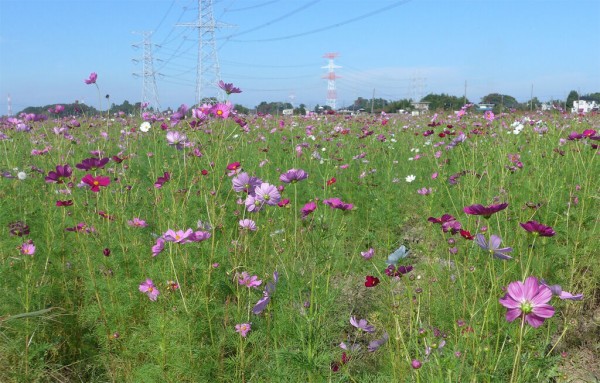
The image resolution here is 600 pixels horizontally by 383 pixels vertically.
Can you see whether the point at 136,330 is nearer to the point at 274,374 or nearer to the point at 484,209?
the point at 274,374

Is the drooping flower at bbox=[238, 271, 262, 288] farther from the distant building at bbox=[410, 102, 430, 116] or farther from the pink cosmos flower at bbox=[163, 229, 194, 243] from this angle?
the distant building at bbox=[410, 102, 430, 116]

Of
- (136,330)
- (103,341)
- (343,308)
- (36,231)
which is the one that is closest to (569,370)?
(343,308)

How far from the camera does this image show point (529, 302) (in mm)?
1062

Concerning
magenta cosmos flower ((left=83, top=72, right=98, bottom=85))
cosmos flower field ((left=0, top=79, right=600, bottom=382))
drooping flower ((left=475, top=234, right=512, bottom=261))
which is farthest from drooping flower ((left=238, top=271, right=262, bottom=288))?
magenta cosmos flower ((left=83, top=72, right=98, bottom=85))

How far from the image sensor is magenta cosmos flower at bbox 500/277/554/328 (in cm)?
105

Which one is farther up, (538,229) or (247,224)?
(538,229)

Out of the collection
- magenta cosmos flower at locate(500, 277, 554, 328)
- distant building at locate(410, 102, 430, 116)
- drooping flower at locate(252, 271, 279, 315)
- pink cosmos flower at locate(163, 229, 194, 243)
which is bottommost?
distant building at locate(410, 102, 430, 116)

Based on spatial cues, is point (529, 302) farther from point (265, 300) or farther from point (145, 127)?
point (145, 127)

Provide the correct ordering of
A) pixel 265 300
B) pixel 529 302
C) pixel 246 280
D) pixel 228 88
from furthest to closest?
pixel 228 88 < pixel 246 280 < pixel 265 300 < pixel 529 302

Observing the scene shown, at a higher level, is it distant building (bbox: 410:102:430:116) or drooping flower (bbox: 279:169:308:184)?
drooping flower (bbox: 279:169:308:184)

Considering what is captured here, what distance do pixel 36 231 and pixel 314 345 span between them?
5.80 ft

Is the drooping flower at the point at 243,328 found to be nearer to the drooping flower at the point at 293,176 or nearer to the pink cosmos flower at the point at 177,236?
the pink cosmos flower at the point at 177,236

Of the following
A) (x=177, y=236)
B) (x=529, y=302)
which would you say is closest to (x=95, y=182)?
(x=177, y=236)

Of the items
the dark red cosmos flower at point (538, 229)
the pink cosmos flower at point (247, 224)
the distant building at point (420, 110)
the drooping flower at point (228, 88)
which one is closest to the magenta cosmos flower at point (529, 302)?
the dark red cosmos flower at point (538, 229)
